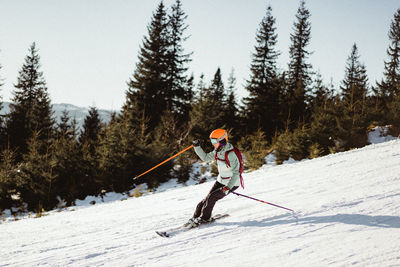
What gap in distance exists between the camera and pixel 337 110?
1548 cm

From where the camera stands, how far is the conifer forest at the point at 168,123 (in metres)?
12.1

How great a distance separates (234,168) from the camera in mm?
4875

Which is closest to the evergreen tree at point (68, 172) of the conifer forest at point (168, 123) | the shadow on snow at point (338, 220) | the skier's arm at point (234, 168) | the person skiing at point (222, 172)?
the conifer forest at point (168, 123)

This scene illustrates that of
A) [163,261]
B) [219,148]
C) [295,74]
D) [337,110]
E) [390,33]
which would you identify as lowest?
[163,261]

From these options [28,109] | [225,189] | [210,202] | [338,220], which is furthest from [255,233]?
[28,109]

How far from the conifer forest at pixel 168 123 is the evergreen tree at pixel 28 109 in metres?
0.11

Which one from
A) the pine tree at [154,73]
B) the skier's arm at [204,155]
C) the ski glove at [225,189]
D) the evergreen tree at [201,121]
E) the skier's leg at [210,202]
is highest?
the pine tree at [154,73]

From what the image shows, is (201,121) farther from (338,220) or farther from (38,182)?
(338,220)

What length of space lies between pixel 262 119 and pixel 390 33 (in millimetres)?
22956

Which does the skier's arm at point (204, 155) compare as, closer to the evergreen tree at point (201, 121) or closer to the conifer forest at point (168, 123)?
the conifer forest at point (168, 123)

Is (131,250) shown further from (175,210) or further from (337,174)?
(337,174)

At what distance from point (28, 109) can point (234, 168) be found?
29.9 metres

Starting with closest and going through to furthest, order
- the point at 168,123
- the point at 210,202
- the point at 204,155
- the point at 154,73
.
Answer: the point at 210,202 < the point at 204,155 < the point at 168,123 < the point at 154,73

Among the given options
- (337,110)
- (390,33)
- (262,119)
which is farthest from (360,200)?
(390,33)
